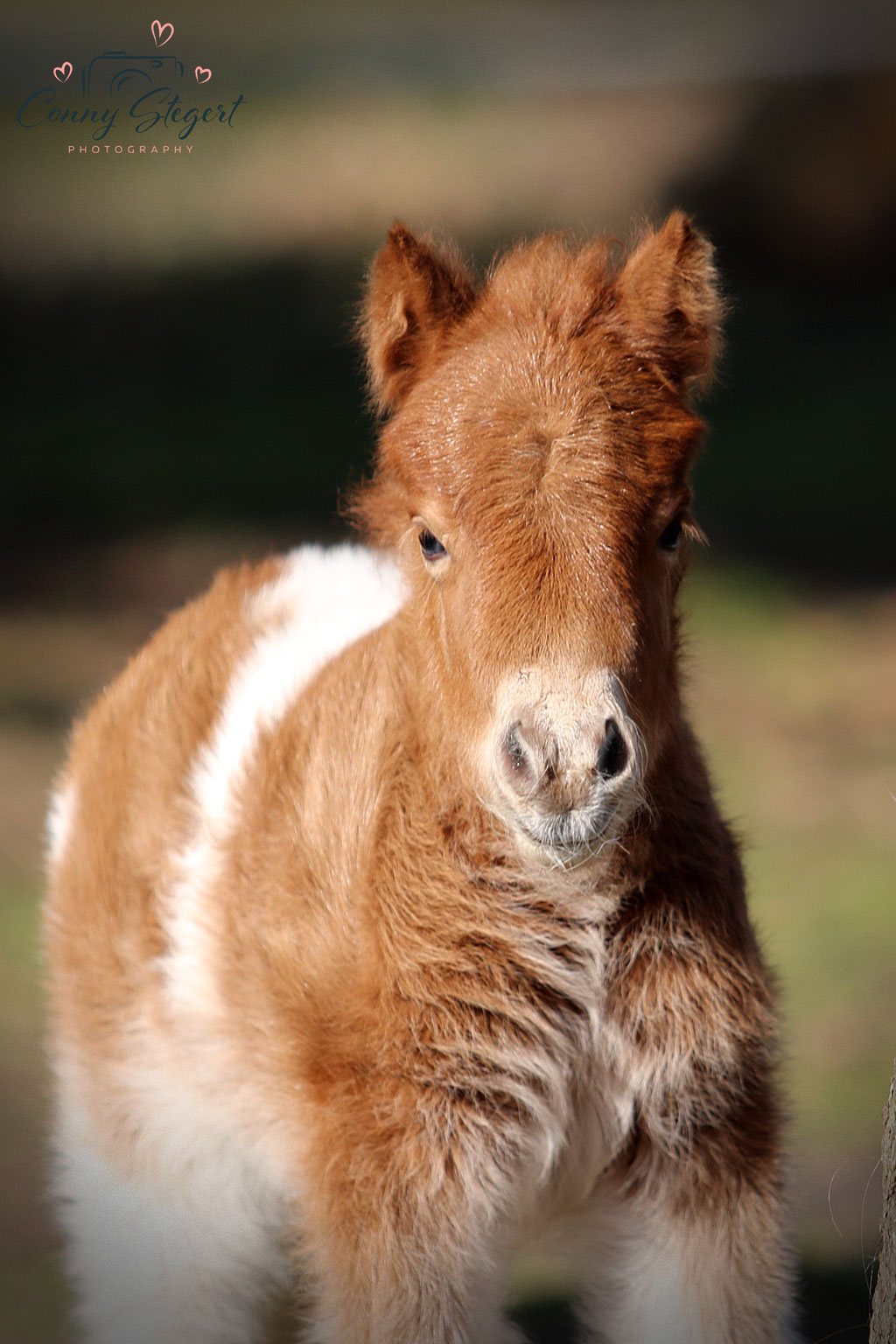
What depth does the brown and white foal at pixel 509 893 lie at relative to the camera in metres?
1.66

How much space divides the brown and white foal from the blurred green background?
74.3 inches

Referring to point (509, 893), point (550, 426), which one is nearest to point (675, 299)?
point (550, 426)

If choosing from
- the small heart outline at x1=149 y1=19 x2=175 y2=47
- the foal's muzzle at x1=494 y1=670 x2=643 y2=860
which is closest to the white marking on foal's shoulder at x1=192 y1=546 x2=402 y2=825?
the foal's muzzle at x1=494 y1=670 x2=643 y2=860

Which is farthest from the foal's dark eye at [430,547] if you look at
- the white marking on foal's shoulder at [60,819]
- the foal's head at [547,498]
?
the white marking on foal's shoulder at [60,819]

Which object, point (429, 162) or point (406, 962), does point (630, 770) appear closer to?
point (406, 962)

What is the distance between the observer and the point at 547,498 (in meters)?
1.65

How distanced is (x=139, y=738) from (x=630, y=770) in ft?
4.15

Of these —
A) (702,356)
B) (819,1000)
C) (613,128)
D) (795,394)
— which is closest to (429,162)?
(613,128)

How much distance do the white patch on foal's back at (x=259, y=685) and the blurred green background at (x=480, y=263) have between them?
1722 millimetres

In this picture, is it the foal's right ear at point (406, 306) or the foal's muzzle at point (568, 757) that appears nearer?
the foal's muzzle at point (568, 757)

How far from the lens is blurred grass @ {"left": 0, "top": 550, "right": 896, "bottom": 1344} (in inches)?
115

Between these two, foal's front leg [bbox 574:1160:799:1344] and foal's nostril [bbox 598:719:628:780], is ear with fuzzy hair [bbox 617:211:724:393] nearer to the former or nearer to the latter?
foal's nostril [bbox 598:719:628:780]

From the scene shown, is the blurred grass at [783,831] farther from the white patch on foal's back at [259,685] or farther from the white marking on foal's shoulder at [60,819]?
the white marking on foal's shoulder at [60,819]

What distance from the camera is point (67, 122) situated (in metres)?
6.33
